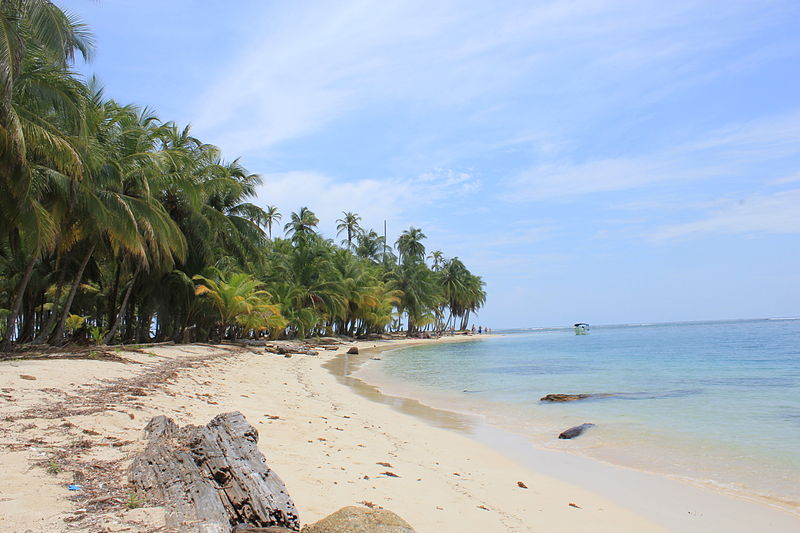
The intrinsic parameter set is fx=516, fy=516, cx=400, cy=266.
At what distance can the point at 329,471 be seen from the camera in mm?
5223

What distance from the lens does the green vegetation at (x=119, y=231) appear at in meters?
10.5

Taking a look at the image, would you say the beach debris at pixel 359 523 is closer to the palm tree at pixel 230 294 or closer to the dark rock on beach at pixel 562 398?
the dark rock on beach at pixel 562 398

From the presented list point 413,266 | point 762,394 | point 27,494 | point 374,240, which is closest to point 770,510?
point 27,494

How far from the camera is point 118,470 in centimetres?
388

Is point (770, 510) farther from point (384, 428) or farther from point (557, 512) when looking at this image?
point (384, 428)

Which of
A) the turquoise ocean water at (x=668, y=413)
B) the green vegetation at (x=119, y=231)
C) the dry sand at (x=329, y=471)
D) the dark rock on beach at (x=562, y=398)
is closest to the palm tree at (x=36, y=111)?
the green vegetation at (x=119, y=231)

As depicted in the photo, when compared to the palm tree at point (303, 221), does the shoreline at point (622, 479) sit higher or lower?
lower

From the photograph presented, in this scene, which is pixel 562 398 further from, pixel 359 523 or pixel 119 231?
pixel 119 231

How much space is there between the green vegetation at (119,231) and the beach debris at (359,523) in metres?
8.58

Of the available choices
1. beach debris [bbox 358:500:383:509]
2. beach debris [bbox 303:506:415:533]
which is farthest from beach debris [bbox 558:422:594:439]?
beach debris [bbox 303:506:415:533]

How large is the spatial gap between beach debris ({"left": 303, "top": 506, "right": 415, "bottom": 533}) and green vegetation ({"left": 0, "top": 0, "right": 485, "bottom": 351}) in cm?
858

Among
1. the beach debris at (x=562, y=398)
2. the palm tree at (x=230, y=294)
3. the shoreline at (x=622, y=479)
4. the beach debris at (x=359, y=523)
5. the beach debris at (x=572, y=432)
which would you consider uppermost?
the palm tree at (x=230, y=294)

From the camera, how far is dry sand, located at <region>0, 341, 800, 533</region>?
3.45 metres

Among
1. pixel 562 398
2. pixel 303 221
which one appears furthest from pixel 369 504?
pixel 303 221
